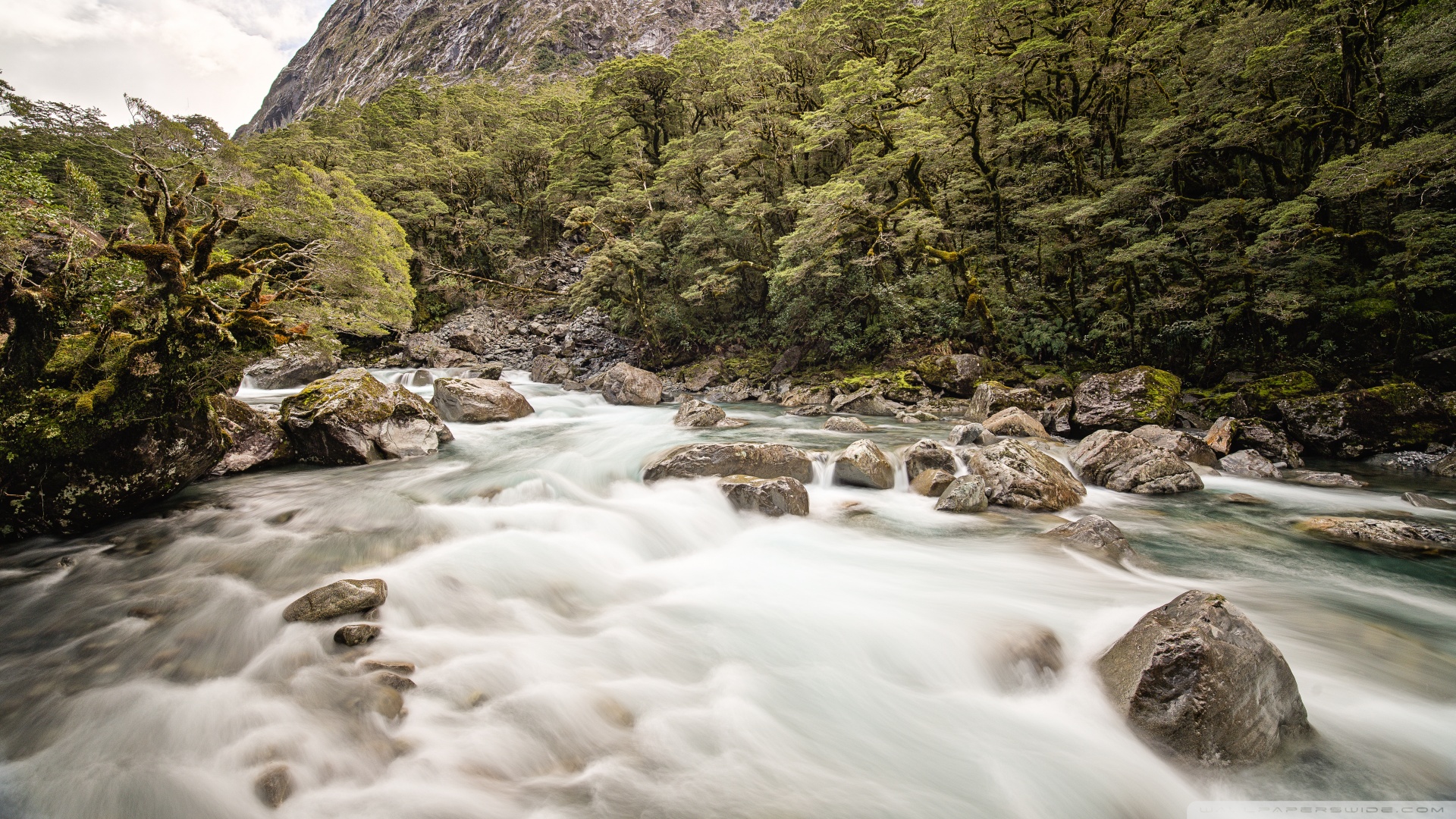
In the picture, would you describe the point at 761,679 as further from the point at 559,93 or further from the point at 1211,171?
the point at 559,93

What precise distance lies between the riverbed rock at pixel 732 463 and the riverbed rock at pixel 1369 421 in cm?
862

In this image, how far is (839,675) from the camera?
382 centimetres

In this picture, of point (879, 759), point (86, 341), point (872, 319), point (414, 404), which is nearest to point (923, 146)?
point (872, 319)

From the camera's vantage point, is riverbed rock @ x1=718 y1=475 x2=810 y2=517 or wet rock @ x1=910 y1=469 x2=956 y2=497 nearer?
riverbed rock @ x1=718 y1=475 x2=810 y2=517

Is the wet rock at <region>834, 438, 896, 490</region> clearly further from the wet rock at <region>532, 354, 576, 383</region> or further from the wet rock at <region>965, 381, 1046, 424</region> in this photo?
the wet rock at <region>532, 354, 576, 383</region>

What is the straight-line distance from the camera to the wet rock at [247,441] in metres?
7.75

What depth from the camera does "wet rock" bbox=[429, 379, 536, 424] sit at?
12.4 metres

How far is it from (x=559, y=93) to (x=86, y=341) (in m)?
42.4

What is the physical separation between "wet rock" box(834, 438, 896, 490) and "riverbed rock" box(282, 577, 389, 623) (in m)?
5.78

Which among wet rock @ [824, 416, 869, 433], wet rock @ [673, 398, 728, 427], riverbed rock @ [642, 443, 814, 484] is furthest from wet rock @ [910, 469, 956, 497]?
wet rock @ [673, 398, 728, 427]

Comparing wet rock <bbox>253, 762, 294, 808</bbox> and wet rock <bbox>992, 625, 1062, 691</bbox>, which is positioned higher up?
wet rock <bbox>253, 762, 294, 808</bbox>

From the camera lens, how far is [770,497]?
263 inches

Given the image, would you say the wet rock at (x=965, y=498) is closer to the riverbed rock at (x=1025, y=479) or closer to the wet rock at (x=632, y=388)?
the riverbed rock at (x=1025, y=479)

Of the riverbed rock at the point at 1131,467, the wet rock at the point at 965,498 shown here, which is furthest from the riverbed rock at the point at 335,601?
the riverbed rock at the point at 1131,467
